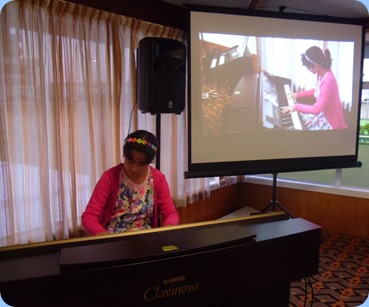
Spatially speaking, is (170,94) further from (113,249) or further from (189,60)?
(113,249)

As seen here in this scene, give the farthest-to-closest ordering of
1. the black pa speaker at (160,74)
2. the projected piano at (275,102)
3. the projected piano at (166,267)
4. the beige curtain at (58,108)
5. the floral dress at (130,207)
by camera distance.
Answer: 1. the projected piano at (275,102)
2. the black pa speaker at (160,74)
3. the beige curtain at (58,108)
4. the floral dress at (130,207)
5. the projected piano at (166,267)

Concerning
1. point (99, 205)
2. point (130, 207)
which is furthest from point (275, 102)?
point (99, 205)

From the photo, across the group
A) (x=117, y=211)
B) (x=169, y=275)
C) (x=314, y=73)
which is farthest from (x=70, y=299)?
(x=314, y=73)

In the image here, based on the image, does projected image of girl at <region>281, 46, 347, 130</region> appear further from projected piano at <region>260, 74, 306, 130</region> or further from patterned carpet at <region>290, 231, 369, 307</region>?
patterned carpet at <region>290, 231, 369, 307</region>

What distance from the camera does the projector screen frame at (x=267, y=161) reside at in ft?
8.50

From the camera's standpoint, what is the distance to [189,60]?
2535 mm

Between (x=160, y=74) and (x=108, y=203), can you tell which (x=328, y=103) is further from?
(x=108, y=203)

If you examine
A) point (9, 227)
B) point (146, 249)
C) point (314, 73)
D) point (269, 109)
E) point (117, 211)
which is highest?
point (314, 73)

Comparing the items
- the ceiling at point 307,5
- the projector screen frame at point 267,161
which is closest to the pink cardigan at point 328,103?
the projector screen frame at point 267,161

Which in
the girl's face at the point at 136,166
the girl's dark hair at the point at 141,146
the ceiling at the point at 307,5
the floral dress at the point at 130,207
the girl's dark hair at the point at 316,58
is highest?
the ceiling at the point at 307,5

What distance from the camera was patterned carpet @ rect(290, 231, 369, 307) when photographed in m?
2.37

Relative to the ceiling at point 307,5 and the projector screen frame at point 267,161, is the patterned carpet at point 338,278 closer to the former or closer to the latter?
the projector screen frame at point 267,161

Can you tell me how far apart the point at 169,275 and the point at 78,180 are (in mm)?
1648

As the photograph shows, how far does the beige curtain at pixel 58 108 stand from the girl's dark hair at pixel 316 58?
4.60 ft
